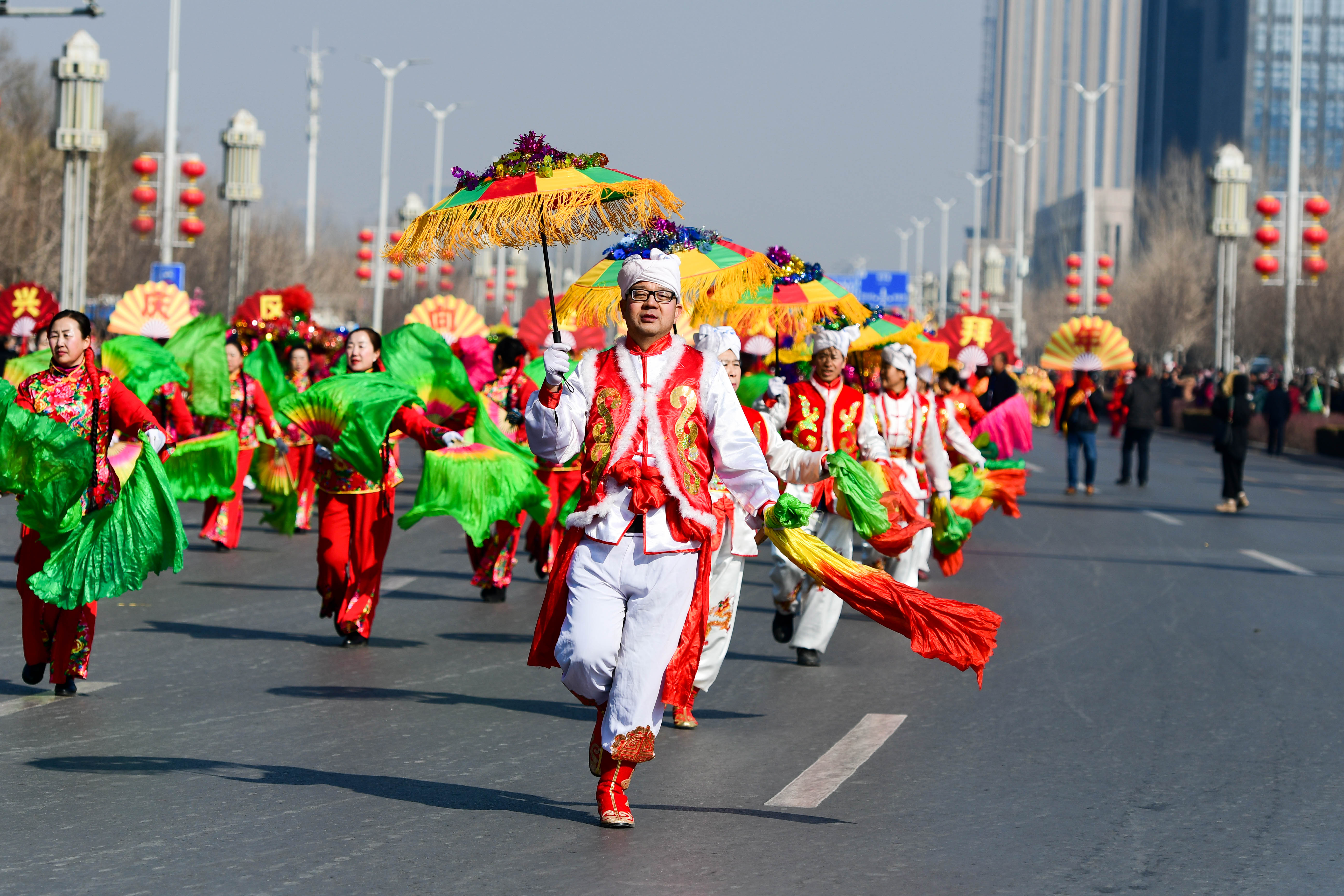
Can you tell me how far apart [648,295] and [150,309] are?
14329 mm

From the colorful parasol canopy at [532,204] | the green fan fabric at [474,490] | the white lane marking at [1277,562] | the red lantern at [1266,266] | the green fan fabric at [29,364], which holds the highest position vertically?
the red lantern at [1266,266]

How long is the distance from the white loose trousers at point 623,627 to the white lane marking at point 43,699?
2.98m

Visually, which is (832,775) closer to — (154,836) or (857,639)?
(154,836)

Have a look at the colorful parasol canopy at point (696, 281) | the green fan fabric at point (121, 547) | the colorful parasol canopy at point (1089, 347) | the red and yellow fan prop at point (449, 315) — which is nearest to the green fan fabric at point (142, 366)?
the green fan fabric at point (121, 547)

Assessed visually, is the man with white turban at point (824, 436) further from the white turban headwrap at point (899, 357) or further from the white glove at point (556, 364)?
the white glove at point (556, 364)

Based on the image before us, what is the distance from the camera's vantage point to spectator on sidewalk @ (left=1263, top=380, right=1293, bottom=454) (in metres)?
38.6

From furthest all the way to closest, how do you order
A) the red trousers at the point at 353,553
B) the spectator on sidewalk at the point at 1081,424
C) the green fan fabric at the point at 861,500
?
the spectator on sidewalk at the point at 1081,424 < the red trousers at the point at 353,553 < the green fan fabric at the point at 861,500

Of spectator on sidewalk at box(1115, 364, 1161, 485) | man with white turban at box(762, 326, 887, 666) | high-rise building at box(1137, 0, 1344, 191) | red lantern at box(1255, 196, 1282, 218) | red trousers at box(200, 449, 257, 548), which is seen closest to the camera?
man with white turban at box(762, 326, 887, 666)

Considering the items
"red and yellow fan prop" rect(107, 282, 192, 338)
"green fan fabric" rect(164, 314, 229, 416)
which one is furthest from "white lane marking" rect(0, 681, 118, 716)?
"red and yellow fan prop" rect(107, 282, 192, 338)

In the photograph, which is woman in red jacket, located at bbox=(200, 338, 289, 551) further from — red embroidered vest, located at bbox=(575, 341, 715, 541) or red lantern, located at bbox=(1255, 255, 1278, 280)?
red lantern, located at bbox=(1255, 255, 1278, 280)

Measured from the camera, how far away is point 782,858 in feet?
18.6

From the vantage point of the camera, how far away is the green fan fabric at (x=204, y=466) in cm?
1223

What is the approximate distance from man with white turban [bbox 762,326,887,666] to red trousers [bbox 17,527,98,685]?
348 cm

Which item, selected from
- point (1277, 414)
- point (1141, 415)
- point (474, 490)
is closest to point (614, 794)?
point (474, 490)
